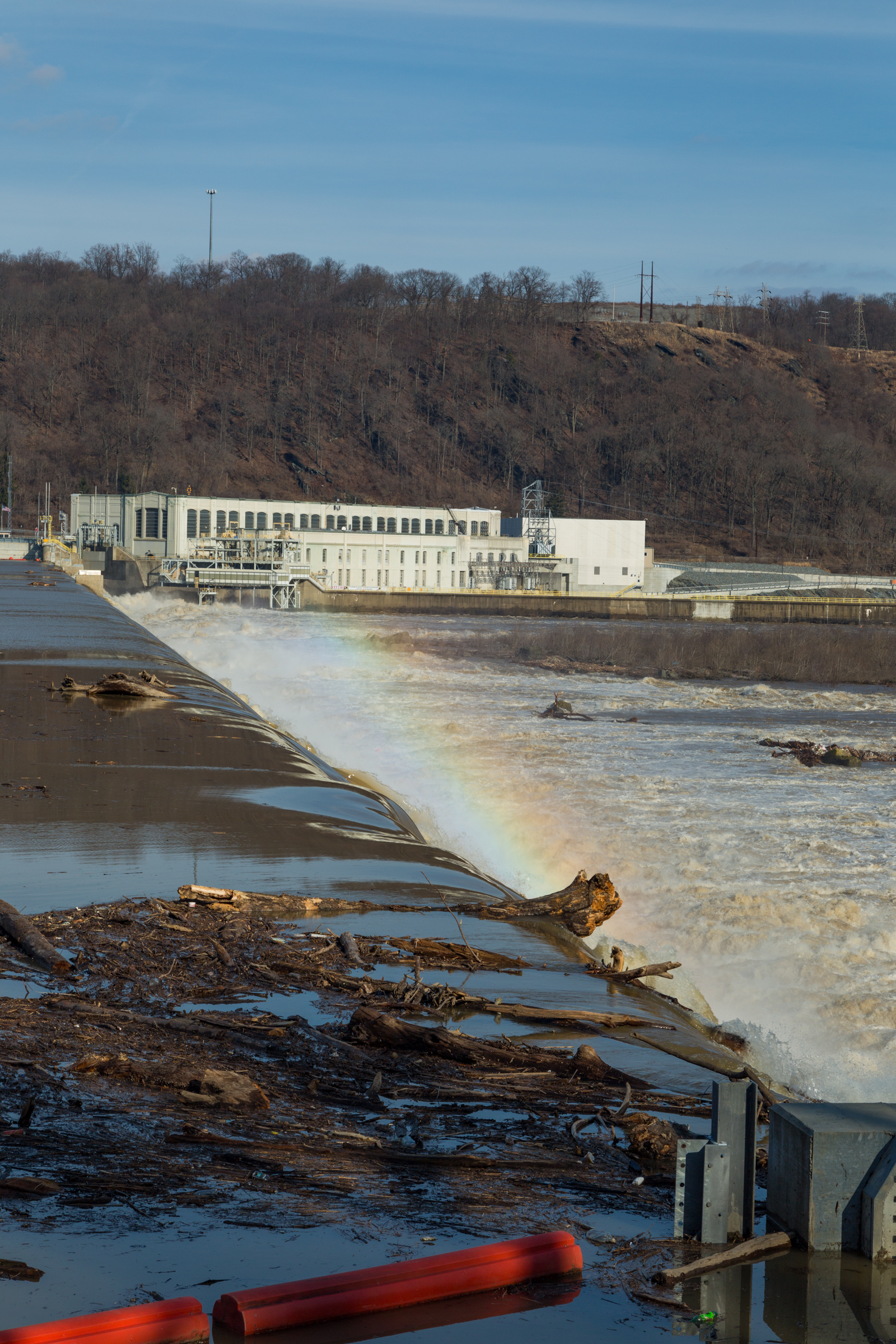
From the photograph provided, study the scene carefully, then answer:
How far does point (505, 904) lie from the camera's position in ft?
32.7

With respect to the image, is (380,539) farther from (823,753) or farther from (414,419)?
(414,419)

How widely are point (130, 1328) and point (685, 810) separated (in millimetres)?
19976

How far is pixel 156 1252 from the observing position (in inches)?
150

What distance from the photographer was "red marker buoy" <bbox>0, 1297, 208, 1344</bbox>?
3.02m

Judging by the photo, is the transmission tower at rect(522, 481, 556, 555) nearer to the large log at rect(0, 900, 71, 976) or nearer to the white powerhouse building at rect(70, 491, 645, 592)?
the white powerhouse building at rect(70, 491, 645, 592)

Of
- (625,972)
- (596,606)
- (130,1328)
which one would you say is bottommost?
(625,972)

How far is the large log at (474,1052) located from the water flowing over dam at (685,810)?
244 cm

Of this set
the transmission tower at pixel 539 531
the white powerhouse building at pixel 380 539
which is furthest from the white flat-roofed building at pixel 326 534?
the transmission tower at pixel 539 531

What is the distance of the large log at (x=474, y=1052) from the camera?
19.2ft

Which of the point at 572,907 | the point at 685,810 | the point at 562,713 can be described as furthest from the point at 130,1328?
the point at 562,713

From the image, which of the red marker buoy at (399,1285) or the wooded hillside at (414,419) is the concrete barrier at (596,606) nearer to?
the wooded hillside at (414,419)

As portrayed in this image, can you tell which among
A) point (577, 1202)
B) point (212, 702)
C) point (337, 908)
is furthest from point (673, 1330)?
point (212, 702)

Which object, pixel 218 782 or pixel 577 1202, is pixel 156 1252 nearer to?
pixel 577 1202

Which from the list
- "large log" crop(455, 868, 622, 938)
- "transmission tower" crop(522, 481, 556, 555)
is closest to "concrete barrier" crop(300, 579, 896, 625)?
"transmission tower" crop(522, 481, 556, 555)
